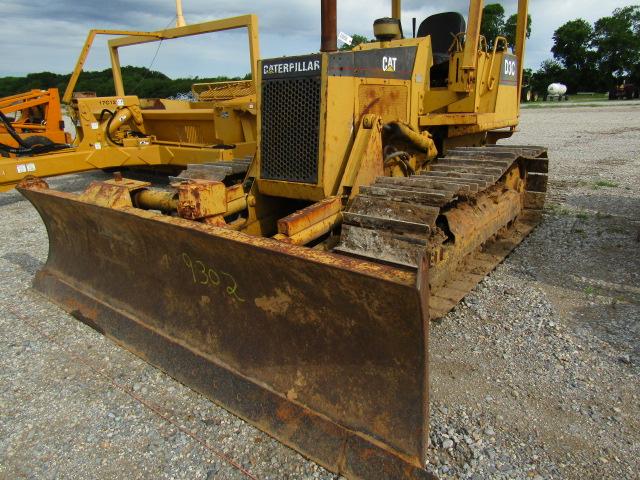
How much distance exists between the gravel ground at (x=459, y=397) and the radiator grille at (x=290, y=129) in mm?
1620

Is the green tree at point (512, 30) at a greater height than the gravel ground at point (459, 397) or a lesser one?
greater

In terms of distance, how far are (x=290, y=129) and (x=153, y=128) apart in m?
6.55

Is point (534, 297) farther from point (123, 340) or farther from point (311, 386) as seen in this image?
point (123, 340)

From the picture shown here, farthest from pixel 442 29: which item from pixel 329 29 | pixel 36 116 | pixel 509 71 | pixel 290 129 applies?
pixel 36 116

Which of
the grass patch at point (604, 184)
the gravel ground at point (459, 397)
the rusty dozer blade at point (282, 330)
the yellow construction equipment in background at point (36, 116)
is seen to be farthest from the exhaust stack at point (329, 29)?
the yellow construction equipment in background at point (36, 116)

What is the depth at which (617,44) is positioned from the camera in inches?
2210

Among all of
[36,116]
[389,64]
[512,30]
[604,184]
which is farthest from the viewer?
[512,30]

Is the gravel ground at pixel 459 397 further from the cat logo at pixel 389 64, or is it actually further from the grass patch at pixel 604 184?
the grass patch at pixel 604 184

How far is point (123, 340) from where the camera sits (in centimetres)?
347

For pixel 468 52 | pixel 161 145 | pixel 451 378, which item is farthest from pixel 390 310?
pixel 161 145

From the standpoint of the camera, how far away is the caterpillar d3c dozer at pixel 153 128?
724 cm

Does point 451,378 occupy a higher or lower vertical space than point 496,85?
lower

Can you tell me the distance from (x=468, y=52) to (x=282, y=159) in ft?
6.48

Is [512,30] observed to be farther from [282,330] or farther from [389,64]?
[282,330]
